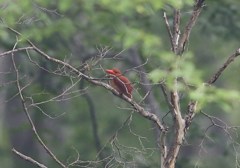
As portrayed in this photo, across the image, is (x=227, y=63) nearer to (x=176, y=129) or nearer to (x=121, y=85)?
(x=176, y=129)

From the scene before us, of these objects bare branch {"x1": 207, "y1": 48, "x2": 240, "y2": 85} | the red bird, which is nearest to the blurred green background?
the red bird

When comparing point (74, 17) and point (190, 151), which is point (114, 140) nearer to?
point (74, 17)

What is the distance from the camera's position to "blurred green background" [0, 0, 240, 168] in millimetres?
5520

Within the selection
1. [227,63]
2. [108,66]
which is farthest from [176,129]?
[108,66]

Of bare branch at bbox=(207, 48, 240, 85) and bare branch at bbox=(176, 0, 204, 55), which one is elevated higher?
bare branch at bbox=(176, 0, 204, 55)

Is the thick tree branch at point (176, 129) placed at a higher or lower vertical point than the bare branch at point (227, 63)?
lower

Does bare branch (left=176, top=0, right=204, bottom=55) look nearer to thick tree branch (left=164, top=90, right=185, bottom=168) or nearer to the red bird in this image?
thick tree branch (left=164, top=90, right=185, bottom=168)

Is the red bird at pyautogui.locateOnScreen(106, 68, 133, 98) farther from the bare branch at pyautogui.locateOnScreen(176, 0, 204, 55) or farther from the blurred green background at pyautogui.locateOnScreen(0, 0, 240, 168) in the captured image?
the bare branch at pyautogui.locateOnScreen(176, 0, 204, 55)

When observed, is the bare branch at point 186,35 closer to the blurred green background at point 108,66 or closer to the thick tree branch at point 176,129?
the blurred green background at point 108,66

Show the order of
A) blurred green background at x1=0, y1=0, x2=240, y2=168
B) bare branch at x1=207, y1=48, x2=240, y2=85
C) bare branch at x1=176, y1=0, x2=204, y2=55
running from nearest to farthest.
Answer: blurred green background at x1=0, y1=0, x2=240, y2=168
bare branch at x1=207, y1=48, x2=240, y2=85
bare branch at x1=176, y1=0, x2=204, y2=55

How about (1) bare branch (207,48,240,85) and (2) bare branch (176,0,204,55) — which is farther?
(2) bare branch (176,0,204,55)

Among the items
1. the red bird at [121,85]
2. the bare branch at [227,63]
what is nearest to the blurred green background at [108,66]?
the red bird at [121,85]

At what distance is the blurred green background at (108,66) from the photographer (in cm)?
552

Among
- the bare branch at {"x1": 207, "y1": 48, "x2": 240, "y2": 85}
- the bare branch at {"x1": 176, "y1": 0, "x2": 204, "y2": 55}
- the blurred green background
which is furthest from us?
the bare branch at {"x1": 176, "y1": 0, "x2": 204, "y2": 55}
